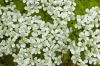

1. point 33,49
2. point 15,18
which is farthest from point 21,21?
point 33,49

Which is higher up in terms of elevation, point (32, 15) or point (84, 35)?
point (32, 15)

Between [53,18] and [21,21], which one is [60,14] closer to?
[53,18]

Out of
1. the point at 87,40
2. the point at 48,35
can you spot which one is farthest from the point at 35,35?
the point at 87,40

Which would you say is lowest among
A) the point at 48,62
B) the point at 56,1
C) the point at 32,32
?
the point at 48,62

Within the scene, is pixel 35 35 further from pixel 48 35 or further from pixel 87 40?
pixel 87 40
